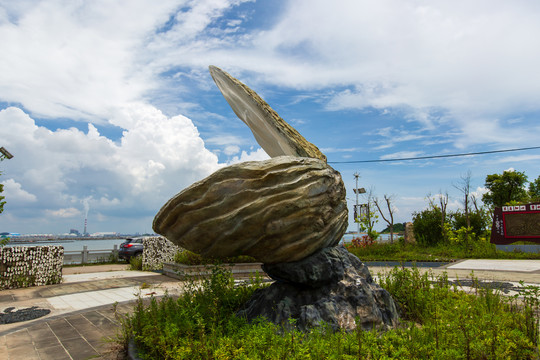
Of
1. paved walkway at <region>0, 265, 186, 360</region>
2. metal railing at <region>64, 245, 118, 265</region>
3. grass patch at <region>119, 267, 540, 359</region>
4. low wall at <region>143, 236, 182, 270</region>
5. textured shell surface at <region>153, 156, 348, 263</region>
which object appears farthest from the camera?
metal railing at <region>64, 245, 118, 265</region>

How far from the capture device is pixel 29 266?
33.3 ft

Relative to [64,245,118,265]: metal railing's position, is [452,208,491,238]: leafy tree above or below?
above

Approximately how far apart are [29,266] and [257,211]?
9.60m

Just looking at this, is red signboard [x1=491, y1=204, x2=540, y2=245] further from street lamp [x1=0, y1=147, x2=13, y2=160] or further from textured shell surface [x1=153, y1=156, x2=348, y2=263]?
street lamp [x1=0, y1=147, x2=13, y2=160]

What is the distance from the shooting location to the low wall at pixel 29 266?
9680 mm

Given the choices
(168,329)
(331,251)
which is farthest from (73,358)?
(331,251)

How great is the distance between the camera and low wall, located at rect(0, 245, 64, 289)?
968cm

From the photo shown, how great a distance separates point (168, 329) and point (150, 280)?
24.8ft

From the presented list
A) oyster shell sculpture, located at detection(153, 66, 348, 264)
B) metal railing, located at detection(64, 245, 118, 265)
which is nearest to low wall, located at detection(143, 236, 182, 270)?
metal railing, located at detection(64, 245, 118, 265)

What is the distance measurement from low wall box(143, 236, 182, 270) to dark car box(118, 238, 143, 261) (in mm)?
3989

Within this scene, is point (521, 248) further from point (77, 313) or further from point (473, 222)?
point (77, 313)

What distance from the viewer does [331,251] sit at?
186 inches

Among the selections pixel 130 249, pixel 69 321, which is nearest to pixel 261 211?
pixel 69 321

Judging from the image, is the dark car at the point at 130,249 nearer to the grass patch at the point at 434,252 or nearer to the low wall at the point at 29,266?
the low wall at the point at 29,266
